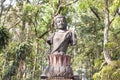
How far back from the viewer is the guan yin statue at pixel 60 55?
7.30 meters

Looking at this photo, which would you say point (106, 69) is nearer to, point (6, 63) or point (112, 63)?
point (112, 63)

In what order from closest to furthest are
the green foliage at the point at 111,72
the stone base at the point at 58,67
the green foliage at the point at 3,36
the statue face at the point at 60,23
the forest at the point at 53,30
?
the stone base at the point at 58,67 → the statue face at the point at 60,23 → the green foliage at the point at 111,72 → the forest at the point at 53,30 → the green foliage at the point at 3,36

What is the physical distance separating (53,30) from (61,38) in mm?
8247

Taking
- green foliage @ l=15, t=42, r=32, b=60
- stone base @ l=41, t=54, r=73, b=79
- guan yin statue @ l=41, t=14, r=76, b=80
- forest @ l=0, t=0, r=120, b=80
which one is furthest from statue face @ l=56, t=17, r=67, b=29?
green foliage @ l=15, t=42, r=32, b=60

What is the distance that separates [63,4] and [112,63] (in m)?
5.25

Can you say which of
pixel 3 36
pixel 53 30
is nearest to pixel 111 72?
pixel 53 30

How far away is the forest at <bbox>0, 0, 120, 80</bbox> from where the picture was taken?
1248cm

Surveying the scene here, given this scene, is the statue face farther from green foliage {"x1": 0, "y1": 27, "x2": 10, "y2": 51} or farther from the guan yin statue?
green foliage {"x1": 0, "y1": 27, "x2": 10, "y2": 51}

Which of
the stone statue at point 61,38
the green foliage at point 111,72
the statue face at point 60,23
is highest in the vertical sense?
the statue face at point 60,23

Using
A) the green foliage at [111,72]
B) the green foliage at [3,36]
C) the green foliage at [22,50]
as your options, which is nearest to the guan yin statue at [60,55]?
the green foliage at [111,72]

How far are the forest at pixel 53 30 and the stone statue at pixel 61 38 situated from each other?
3.12 meters

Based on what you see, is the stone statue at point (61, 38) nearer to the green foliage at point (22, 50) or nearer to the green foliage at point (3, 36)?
the green foliage at point (3, 36)

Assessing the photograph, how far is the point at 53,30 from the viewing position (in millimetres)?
16000

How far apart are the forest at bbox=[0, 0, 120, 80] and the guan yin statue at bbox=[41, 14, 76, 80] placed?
317 cm
